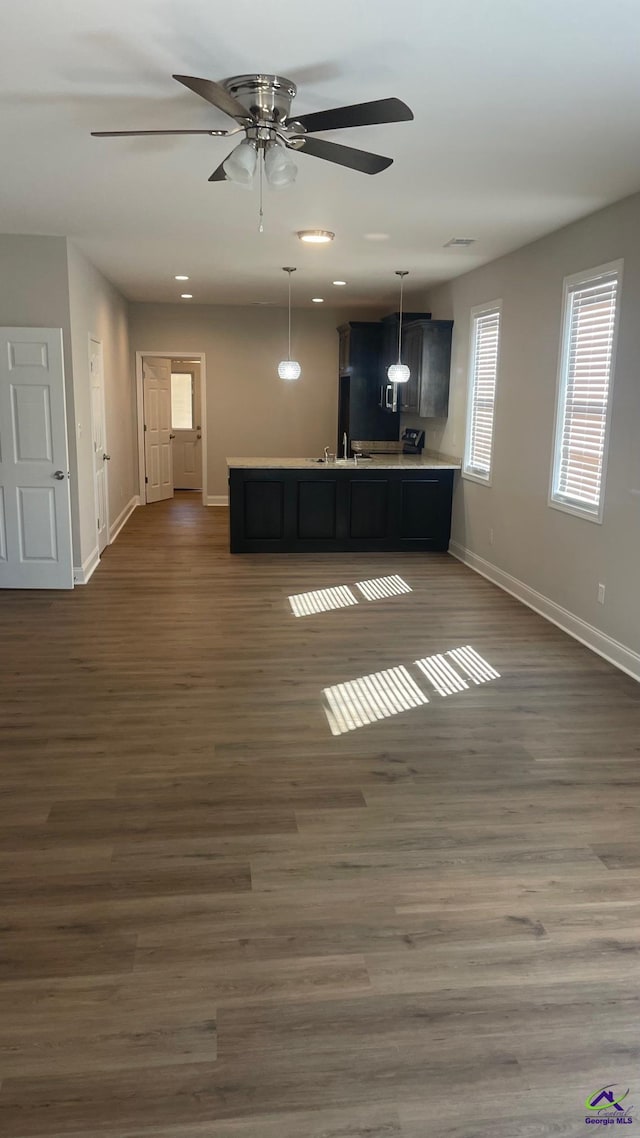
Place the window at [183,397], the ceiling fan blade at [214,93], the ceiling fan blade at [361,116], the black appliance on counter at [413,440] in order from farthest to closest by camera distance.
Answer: the window at [183,397] → the black appliance on counter at [413,440] → the ceiling fan blade at [361,116] → the ceiling fan blade at [214,93]

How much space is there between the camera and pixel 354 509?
8234mm

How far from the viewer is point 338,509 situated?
26.9 feet

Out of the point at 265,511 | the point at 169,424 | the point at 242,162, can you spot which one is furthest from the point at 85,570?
the point at 169,424

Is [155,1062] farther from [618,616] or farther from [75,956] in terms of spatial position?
[618,616]

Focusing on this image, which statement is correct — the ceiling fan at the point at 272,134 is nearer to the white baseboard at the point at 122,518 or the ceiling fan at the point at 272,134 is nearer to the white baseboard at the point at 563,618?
the white baseboard at the point at 563,618

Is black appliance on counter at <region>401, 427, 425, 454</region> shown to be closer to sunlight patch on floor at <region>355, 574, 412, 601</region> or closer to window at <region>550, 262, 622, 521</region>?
sunlight patch on floor at <region>355, 574, 412, 601</region>

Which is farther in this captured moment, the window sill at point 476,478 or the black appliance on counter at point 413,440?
the black appliance on counter at point 413,440

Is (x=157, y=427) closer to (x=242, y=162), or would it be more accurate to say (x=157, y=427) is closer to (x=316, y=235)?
(x=316, y=235)

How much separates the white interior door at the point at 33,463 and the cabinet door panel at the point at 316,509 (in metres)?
2.53

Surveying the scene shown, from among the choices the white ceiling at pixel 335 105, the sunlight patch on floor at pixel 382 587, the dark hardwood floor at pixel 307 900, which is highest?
the white ceiling at pixel 335 105

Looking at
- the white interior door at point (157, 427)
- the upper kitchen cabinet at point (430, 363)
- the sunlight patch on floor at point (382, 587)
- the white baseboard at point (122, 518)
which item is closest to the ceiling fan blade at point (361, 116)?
the sunlight patch on floor at point (382, 587)

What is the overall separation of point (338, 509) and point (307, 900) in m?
5.89

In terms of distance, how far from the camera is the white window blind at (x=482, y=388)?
23.6 feet

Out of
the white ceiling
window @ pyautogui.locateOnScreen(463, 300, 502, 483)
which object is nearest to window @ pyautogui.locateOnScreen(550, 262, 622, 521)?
the white ceiling
